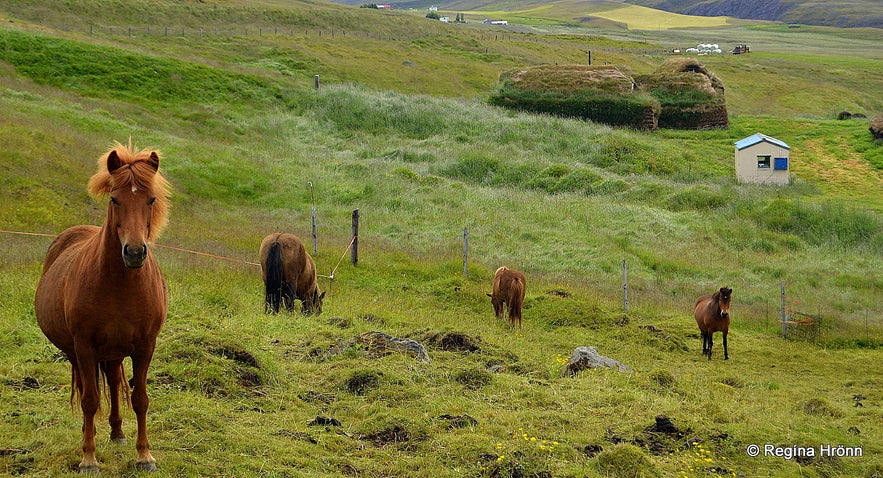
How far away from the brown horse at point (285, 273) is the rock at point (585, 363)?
505 cm

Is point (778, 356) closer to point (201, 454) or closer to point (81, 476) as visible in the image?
point (201, 454)

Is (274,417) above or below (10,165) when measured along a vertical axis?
below

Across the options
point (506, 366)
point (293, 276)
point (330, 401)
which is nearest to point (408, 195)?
point (293, 276)

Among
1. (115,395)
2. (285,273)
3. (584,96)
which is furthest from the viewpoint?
(584,96)

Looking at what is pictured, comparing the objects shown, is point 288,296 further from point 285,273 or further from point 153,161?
point 153,161

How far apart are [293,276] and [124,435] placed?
7.21 metres

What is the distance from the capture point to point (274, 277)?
13.9m

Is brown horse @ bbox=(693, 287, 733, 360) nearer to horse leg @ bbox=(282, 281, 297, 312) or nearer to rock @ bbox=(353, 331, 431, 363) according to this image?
→ rock @ bbox=(353, 331, 431, 363)

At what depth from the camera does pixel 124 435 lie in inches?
274

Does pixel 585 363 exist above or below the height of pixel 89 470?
below

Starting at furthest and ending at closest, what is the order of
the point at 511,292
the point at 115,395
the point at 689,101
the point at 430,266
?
the point at 689,101 → the point at 430,266 → the point at 511,292 → the point at 115,395

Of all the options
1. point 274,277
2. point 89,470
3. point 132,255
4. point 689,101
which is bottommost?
point 274,277

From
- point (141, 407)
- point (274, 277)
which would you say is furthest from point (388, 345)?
point (141, 407)

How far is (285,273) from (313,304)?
100 centimetres
